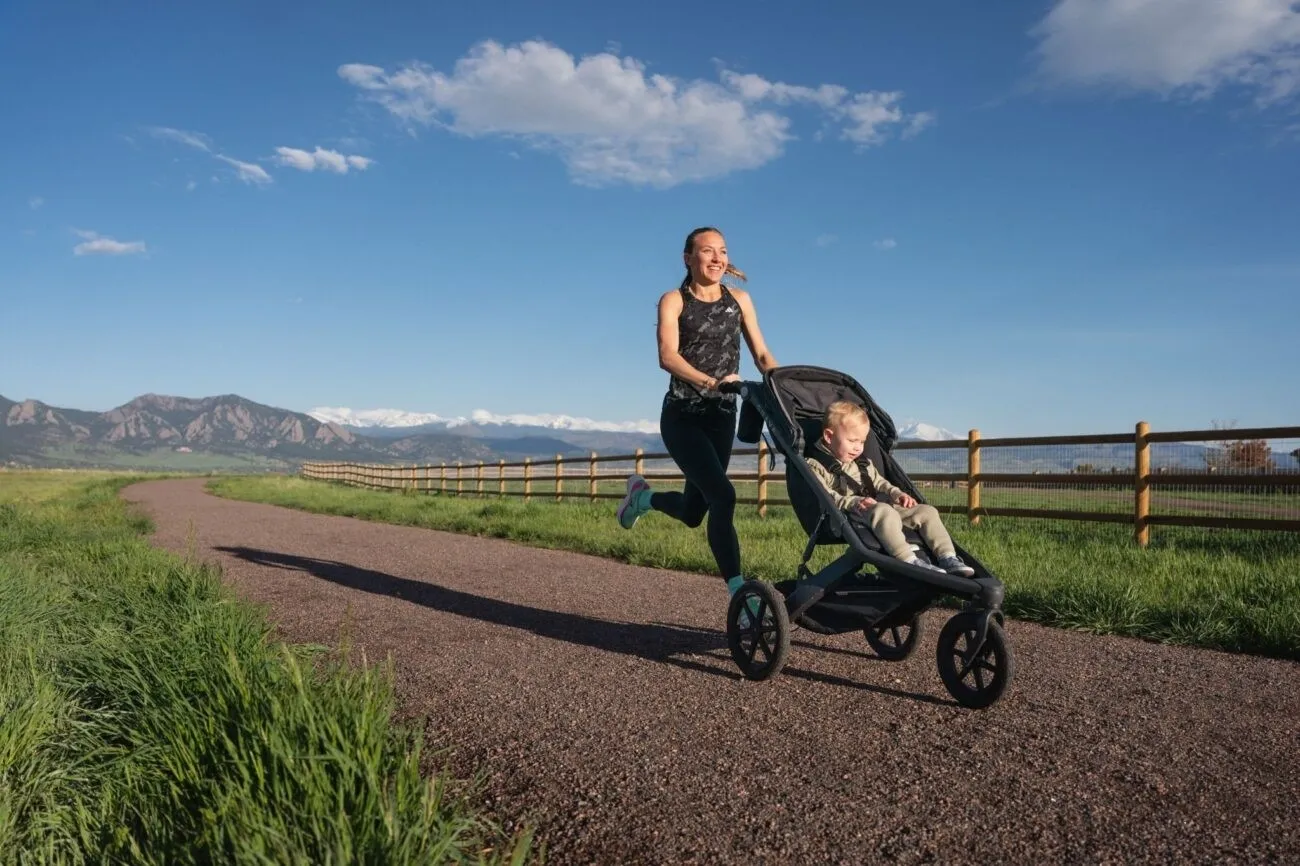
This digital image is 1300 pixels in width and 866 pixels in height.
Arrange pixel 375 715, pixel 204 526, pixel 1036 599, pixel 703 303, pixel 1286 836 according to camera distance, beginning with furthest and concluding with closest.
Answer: pixel 204 526 < pixel 1036 599 < pixel 703 303 < pixel 375 715 < pixel 1286 836

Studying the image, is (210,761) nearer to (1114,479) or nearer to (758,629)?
(758,629)

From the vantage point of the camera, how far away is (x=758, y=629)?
13.0 feet

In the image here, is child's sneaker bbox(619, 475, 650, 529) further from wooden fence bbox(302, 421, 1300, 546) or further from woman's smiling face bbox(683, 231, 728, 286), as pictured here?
woman's smiling face bbox(683, 231, 728, 286)

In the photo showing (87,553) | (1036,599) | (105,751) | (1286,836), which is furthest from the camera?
(87,553)

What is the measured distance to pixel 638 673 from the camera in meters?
4.03

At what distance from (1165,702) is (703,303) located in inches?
109

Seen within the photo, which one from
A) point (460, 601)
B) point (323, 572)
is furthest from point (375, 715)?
point (323, 572)

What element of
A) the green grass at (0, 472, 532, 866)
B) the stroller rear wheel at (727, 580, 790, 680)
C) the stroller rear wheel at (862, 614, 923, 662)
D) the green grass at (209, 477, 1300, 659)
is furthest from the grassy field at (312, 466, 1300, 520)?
the green grass at (0, 472, 532, 866)

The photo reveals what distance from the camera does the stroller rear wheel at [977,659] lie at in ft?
11.1

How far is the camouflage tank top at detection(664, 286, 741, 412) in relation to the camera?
15.6ft

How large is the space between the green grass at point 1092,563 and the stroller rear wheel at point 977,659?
1.94 m

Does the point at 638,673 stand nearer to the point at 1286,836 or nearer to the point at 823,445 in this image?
the point at 823,445

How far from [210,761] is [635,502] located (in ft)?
11.4

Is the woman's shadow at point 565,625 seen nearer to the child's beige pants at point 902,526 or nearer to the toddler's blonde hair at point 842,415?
the child's beige pants at point 902,526
